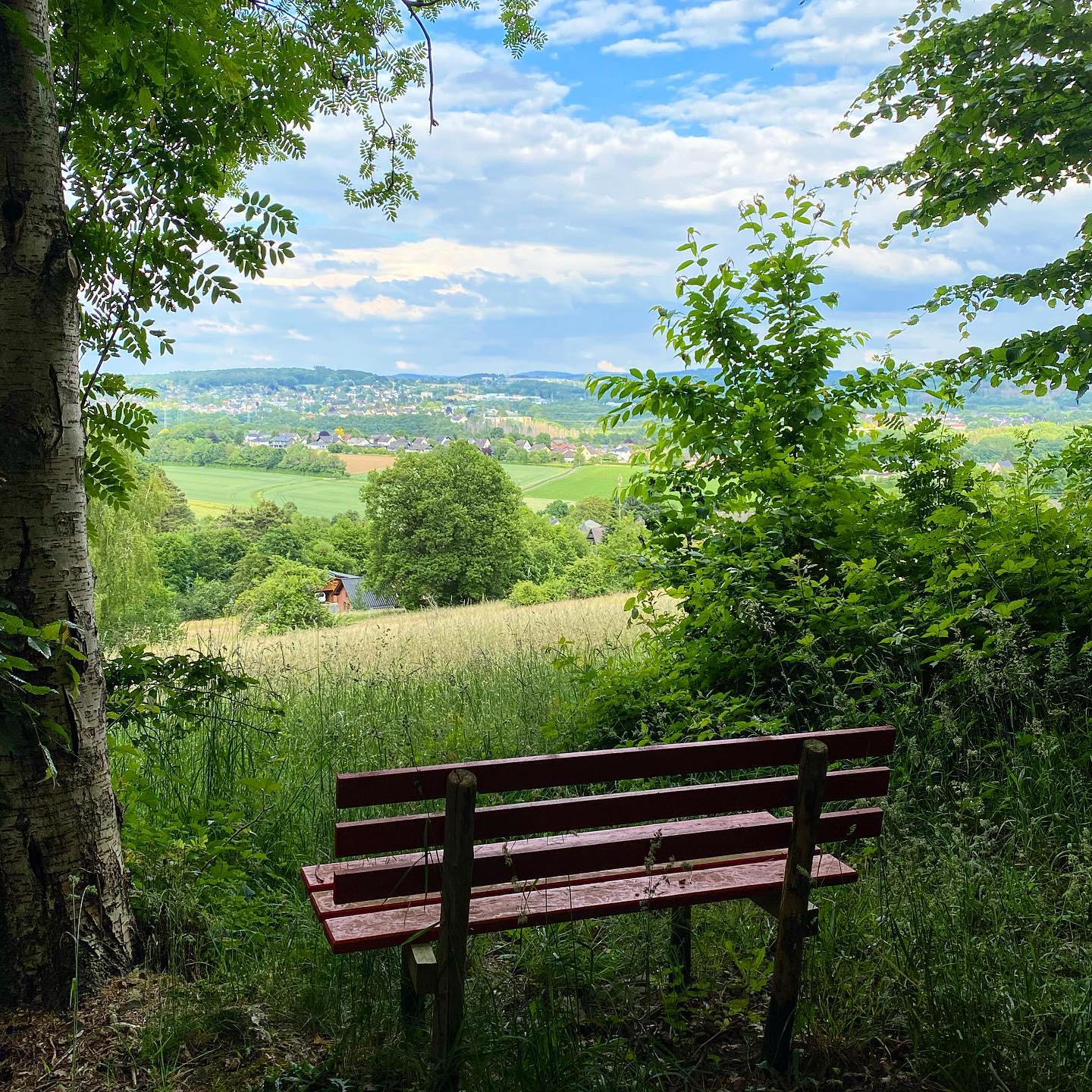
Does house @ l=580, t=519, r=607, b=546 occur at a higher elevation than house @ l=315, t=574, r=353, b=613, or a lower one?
higher

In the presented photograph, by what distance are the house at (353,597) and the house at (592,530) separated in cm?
1713

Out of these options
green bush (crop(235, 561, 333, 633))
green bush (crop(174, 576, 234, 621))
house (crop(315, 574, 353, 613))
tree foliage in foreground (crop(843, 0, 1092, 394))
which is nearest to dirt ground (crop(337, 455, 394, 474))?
green bush (crop(174, 576, 234, 621))

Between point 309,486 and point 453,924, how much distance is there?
326ft

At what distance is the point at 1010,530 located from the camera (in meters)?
4.43

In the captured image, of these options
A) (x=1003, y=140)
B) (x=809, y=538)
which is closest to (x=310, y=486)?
(x=1003, y=140)

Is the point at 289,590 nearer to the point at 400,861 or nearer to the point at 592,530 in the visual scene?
the point at 592,530

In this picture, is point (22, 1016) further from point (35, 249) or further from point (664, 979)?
point (35, 249)

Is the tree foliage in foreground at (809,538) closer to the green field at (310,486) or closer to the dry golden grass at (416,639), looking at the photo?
the dry golden grass at (416,639)

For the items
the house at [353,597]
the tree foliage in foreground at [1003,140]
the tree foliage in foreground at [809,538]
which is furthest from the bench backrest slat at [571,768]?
the house at [353,597]

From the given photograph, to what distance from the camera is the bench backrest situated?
1932mm

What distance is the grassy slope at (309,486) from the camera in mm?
84250

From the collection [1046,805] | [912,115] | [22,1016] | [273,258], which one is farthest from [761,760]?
[912,115]

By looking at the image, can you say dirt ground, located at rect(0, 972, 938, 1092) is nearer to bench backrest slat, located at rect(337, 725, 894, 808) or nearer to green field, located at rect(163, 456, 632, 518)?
bench backrest slat, located at rect(337, 725, 894, 808)

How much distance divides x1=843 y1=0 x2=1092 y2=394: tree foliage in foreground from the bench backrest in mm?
4416
